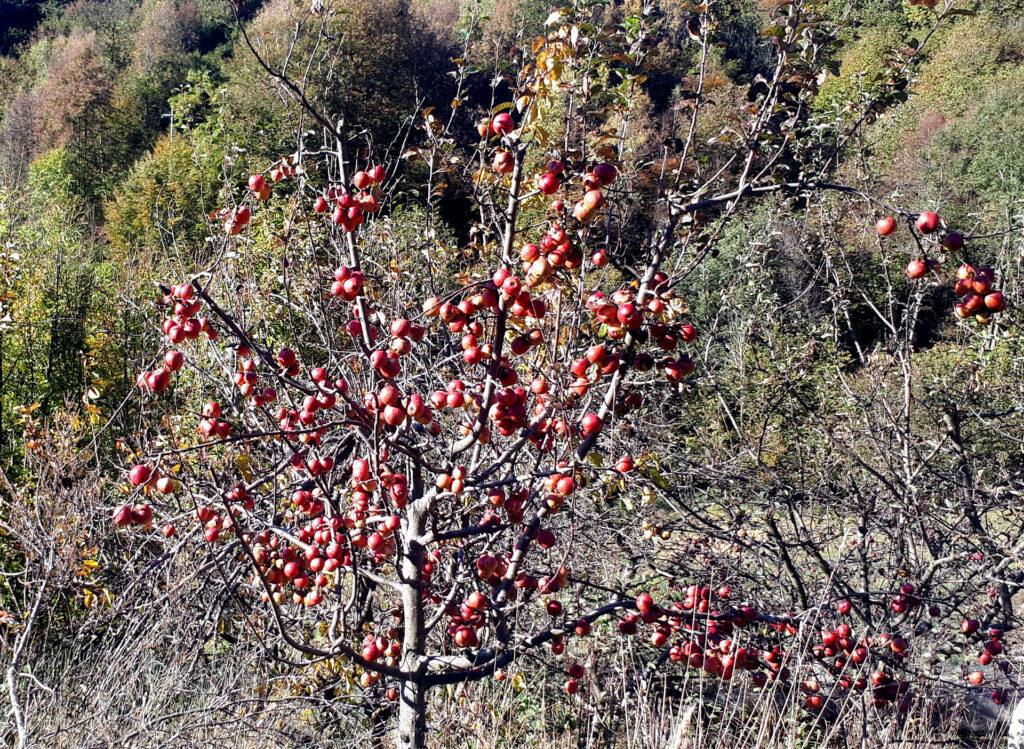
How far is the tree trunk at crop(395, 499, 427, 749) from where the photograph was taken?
7.25ft

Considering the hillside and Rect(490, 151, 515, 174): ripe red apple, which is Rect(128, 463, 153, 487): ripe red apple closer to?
the hillside

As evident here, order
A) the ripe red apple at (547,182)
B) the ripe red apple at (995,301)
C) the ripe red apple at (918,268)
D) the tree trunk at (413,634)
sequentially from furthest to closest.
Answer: the tree trunk at (413,634) → the ripe red apple at (547,182) → the ripe red apple at (918,268) → the ripe red apple at (995,301)

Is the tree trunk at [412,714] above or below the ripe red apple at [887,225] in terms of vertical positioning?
below

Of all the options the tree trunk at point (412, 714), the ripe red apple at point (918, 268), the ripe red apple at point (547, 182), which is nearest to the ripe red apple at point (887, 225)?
the ripe red apple at point (918, 268)

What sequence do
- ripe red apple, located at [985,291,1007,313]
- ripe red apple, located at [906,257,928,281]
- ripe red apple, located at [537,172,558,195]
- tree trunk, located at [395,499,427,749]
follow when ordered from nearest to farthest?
ripe red apple, located at [985,291,1007,313] → ripe red apple, located at [906,257,928,281] → ripe red apple, located at [537,172,558,195] → tree trunk, located at [395,499,427,749]

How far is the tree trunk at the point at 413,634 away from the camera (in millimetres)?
2209

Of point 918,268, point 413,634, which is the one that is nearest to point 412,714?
point 413,634

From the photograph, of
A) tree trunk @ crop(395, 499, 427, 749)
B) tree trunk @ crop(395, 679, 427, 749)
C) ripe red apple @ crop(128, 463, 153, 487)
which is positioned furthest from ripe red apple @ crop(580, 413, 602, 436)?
ripe red apple @ crop(128, 463, 153, 487)

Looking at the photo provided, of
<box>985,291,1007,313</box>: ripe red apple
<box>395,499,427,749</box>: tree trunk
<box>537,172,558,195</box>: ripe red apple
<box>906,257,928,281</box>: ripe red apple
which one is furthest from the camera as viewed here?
<box>395,499,427,749</box>: tree trunk

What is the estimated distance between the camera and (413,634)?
2.26 m

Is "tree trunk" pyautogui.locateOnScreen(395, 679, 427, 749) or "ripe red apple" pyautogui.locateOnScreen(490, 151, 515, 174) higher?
"ripe red apple" pyautogui.locateOnScreen(490, 151, 515, 174)

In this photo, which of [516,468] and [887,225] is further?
[516,468]

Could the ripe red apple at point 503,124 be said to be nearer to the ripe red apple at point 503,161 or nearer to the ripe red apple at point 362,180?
the ripe red apple at point 503,161

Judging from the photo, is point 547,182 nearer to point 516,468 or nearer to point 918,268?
point 918,268
